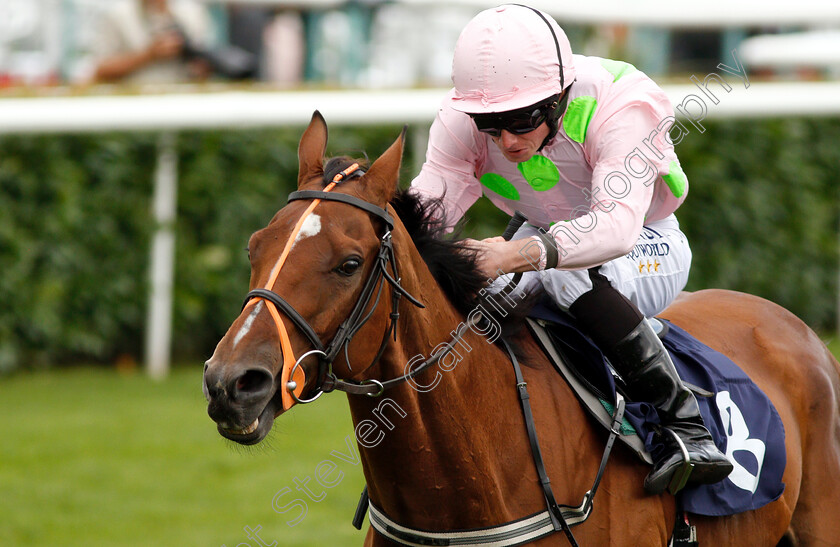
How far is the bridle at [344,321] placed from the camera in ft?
7.84

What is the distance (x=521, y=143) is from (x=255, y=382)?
44.7 inches

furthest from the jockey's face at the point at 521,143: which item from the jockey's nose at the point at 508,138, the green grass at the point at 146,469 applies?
the green grass at the point at 146,469

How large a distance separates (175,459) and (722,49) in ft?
31.5

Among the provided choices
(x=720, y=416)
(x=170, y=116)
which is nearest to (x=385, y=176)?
(x=720, y=416)

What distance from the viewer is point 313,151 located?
2.78 metres

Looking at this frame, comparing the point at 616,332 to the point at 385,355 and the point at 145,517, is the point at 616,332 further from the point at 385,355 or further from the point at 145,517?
the point at 145,517

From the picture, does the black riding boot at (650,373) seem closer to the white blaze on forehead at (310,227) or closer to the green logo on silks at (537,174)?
the green logo on silks at (537,174)

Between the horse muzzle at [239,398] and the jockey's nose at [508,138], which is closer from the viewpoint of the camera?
the horse muzzle at [239,398]

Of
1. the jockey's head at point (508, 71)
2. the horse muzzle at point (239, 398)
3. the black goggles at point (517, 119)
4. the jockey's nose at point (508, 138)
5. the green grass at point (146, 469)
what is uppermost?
A: the jockey's head at point (508, 71)

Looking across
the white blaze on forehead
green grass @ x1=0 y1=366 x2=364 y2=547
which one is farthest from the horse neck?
green grass @ x1=0 y1=366 x2=364 y2=547

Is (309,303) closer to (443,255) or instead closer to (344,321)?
(344,321)

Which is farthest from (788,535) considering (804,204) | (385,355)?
(804,204)

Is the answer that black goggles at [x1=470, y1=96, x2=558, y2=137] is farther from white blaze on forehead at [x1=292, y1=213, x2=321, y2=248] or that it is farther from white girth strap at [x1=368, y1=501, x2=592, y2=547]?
white girth strap at [x1=368, y1=501, x2=592, y2=547]

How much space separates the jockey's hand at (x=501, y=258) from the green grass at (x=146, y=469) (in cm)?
219
